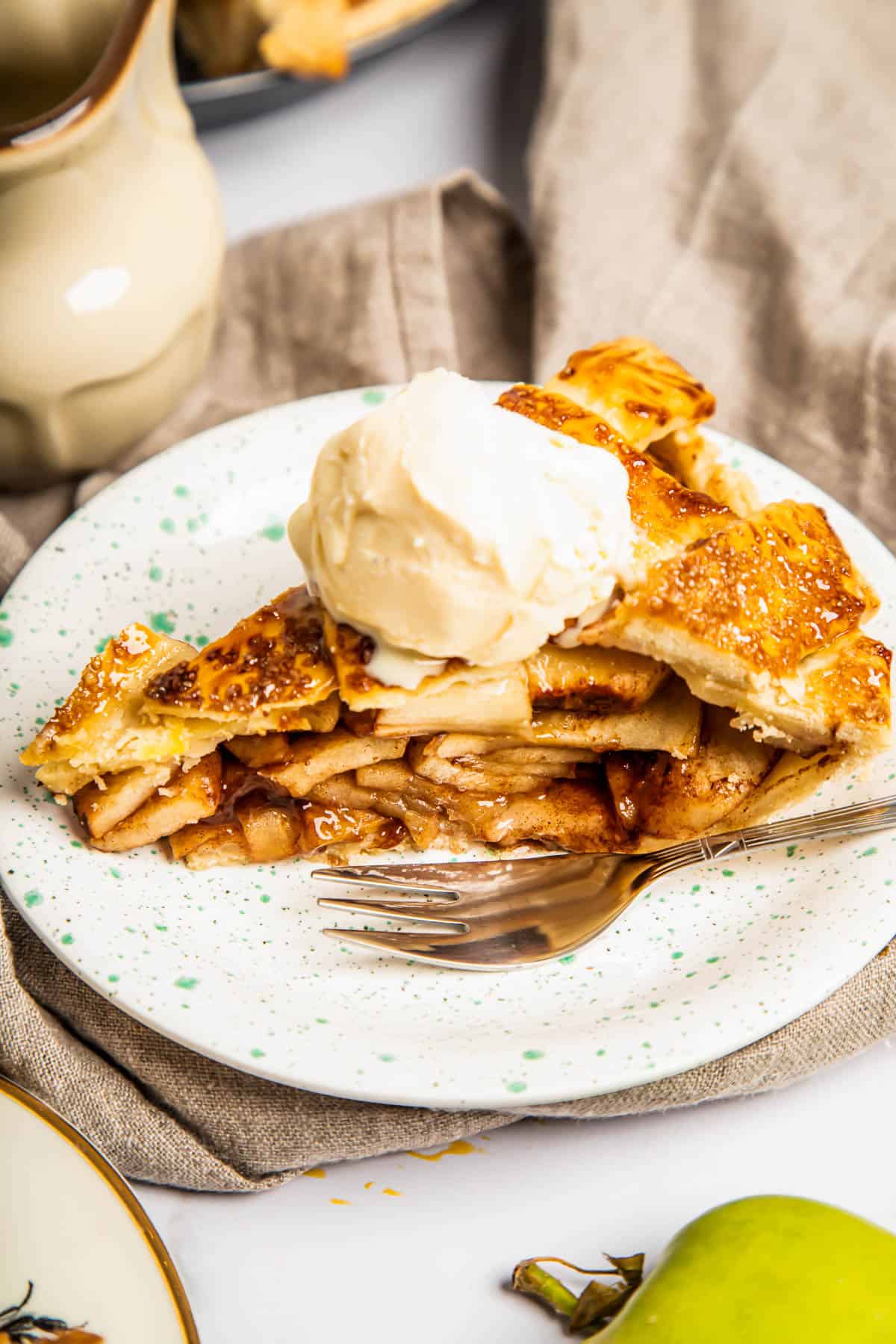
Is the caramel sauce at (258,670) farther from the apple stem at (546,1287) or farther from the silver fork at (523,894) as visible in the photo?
the apple stem at (546,1287)

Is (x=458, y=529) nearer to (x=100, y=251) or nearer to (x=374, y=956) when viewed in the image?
(x=374, y=956)

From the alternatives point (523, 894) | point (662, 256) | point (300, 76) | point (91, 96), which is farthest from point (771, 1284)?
point (300, 76)

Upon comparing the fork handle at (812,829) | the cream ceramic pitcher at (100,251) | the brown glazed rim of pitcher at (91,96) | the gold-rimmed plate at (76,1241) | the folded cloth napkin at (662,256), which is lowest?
the fork handle at (812,829)

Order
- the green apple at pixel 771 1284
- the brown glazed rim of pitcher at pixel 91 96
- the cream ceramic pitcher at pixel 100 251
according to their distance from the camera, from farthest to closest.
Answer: the cream ceramic pitcher at pixel 100 251, the brown glazed rim of pitcher at pixel 91 96, the green apple at pixel 771 1284

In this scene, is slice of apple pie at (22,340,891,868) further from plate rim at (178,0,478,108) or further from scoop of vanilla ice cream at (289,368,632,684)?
plate rim at (178,0,478,108)

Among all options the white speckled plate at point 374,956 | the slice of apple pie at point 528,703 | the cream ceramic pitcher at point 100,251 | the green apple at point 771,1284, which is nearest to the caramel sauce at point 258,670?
the slice of apple pie at point 528,703

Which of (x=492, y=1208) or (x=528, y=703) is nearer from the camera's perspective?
(x=492, y=1208)

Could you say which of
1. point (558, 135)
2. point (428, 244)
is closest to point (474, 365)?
point (428, 244)
